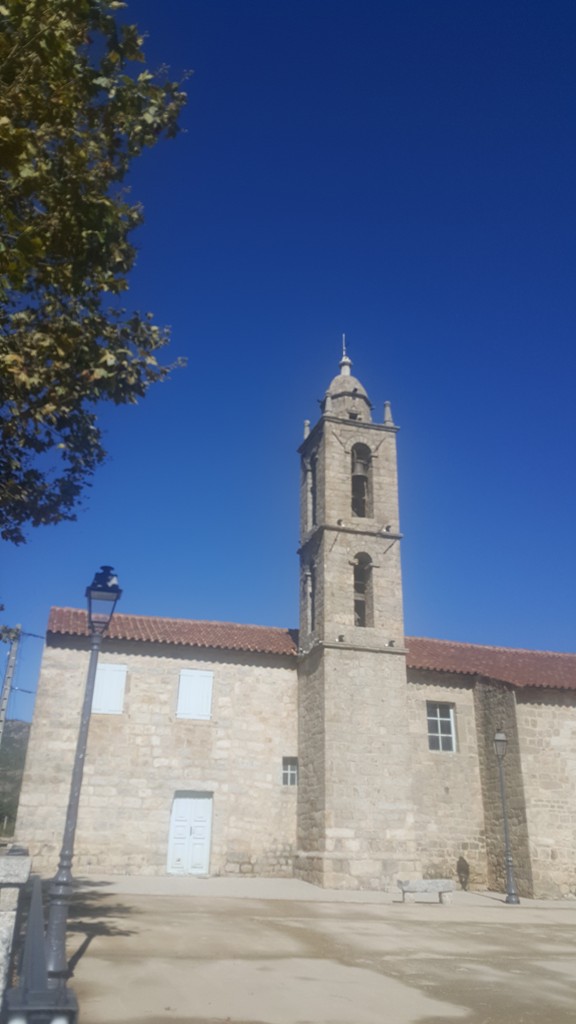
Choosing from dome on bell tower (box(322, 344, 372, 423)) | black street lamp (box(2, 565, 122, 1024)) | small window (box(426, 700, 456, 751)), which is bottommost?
black street lamp (box(2, 565, 122, 1024))

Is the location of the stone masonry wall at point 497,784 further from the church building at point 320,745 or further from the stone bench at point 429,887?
the stone bench at point 429,887

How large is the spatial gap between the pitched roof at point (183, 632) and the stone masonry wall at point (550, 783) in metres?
6.76

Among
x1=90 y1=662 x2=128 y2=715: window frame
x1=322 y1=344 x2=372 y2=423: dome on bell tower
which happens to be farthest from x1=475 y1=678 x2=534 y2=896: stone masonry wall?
x1=90 y1=662 x2=128 y2=715: window frame

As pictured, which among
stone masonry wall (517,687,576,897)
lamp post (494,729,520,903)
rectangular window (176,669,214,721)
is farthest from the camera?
rectangular window (176,669,214,721)

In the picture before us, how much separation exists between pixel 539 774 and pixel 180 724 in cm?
937

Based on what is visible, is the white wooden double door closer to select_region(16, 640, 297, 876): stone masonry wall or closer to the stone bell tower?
select_region(16, 640, 297, 876): stone masonry wall

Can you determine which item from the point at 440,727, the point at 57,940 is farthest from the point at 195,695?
the point at 57,940

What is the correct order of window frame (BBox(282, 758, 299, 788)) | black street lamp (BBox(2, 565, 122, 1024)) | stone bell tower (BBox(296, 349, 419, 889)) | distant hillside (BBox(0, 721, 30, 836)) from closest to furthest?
black street lamp (BBox(2, 565, 122, 1024)), stone bell tower (BBox(296, 349, 419, 889)), window frame (BBox(282, 758, 299, 788)), distant hillside (BBox(0, 721, 30, 836))

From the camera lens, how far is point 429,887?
47.3 feet

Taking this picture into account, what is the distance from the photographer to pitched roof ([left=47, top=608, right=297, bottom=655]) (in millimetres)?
18438

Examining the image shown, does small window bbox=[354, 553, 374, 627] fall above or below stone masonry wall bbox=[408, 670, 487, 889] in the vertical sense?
above

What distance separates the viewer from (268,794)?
60.1 feet

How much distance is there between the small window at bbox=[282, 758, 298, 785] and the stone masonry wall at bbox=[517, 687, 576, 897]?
6.00m

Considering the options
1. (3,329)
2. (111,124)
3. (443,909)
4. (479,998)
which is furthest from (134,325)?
(443,909)
